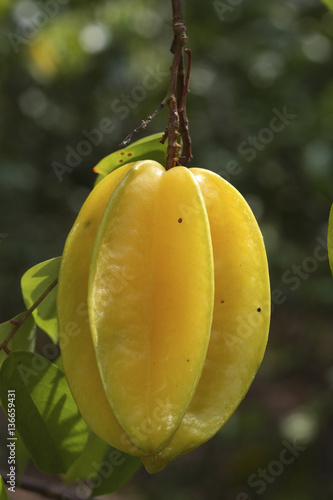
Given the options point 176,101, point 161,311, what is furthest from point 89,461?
point 176,101

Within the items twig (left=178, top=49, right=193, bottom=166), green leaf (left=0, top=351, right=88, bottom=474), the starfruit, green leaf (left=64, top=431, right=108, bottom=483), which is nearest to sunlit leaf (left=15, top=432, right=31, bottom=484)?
green leaf (left=64, top=431, right=108, bottom=483)

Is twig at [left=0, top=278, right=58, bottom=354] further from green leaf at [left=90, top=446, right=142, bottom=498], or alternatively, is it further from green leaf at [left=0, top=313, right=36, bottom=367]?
green leaf at [left=90, top=446, right=142, bottom=498]

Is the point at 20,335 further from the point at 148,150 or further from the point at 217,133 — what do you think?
the point at 217,133

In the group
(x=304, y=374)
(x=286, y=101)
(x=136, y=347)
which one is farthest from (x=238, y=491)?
(x=136, y=347)

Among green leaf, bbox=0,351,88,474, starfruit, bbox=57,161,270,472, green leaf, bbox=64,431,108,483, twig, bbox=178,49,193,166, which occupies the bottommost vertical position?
green leaf, bbox=64,431,108,483

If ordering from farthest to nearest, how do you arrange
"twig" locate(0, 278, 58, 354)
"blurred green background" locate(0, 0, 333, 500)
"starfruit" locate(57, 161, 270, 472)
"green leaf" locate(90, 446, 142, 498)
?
"blurred green background" locate(0, 0, 333, 500) → "green leaf" locate(90, 446, 142, 498) → "twig" locate(0, 278, 58, 354) → "starfruit" locate(57, 161, 270, 472)

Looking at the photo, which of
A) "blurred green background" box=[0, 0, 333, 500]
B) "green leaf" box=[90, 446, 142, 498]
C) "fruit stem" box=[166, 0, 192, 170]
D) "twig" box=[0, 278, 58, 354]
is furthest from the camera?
"blurred green background" box=[0, 0, 333, 500]

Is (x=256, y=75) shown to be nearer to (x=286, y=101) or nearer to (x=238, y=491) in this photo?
(x=286, y=101)
